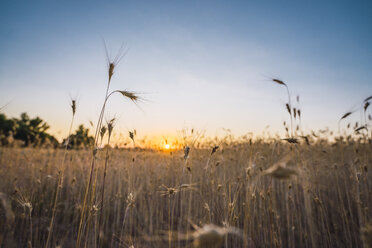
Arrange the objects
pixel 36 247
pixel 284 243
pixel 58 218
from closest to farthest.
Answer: pixel 36 247 < pixel 284 243 < pixel 58 218

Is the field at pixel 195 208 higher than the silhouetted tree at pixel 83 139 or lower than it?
lower

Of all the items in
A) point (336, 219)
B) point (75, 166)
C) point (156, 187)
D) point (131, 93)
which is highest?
point (131, 93)

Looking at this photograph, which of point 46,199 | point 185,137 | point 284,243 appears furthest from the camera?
point 46,199

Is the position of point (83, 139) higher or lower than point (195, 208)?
higher

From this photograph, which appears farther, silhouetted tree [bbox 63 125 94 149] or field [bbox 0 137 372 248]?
silhouetted tree [bbox 63 125 94 149]

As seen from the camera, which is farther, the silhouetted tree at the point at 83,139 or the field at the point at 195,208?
the silhouetted tree at the point at 83,139

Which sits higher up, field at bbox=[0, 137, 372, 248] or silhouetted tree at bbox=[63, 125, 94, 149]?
silhouetted tree at bbox=[63, 125, 94, 149]

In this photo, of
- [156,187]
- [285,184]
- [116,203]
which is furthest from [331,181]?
[116,203]

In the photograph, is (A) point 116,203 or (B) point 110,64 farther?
(A) point 116,203

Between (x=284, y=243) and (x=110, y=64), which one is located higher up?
(x=110, y=64)

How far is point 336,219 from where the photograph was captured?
296 cm

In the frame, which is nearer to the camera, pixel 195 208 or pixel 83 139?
pixel 195 208

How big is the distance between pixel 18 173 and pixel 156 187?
2.75m

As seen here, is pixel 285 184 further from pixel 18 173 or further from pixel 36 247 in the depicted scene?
pixel 18 173
